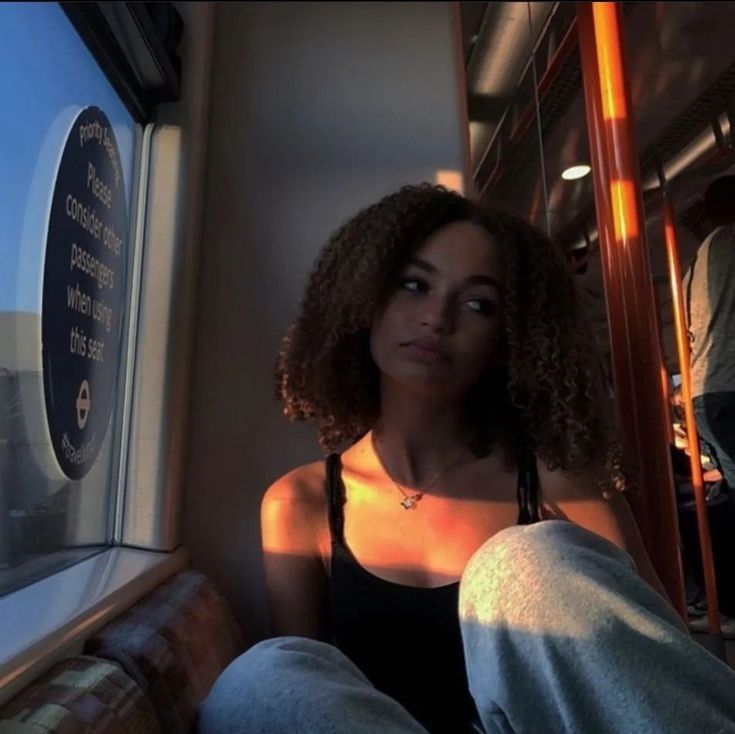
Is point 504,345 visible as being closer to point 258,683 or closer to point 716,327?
point 716,327

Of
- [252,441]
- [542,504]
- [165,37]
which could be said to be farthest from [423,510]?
[165,37]

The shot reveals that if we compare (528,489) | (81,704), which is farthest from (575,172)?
(81,704)

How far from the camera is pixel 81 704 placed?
1.72 ft

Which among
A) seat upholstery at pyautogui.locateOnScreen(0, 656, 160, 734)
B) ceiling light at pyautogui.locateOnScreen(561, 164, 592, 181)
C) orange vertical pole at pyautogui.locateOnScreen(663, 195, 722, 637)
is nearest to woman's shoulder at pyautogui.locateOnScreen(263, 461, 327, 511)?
seat upholstery at pyautogui.locateOnScreen(0, 656, 160, 734)

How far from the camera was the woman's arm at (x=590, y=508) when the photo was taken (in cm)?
95

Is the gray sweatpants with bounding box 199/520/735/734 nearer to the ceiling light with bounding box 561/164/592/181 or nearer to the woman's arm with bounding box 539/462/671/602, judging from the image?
the woman's arm with bounding box 539/462/671/602

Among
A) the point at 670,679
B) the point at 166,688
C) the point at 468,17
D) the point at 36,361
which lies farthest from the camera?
the point at 468,17

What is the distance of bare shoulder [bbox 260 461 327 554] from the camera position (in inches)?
38.7

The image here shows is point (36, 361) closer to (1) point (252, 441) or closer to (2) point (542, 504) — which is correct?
(1) point (252, 441)

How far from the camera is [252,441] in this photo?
118cm

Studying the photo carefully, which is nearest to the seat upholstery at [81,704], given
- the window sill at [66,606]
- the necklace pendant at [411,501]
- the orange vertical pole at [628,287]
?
the window sill at [66,606]

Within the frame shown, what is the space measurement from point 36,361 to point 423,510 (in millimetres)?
494

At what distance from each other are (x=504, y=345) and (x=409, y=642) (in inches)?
15.3

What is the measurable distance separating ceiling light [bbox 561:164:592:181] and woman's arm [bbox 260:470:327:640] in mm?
664
